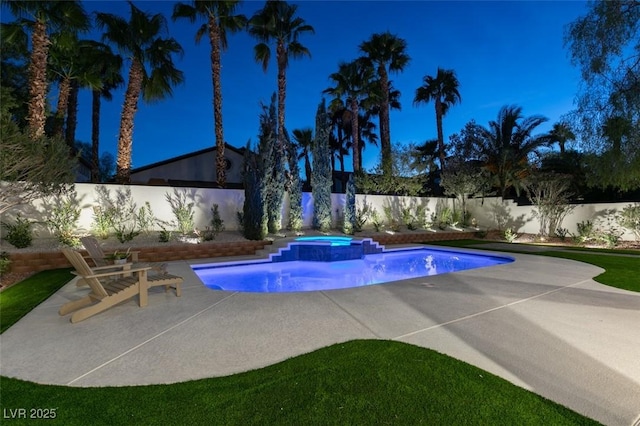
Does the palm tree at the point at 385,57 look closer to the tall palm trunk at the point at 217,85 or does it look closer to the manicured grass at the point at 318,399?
the tall palm trunk at the point at 217,85

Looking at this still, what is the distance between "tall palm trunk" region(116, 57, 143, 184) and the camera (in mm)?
11719

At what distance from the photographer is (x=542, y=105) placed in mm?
32125

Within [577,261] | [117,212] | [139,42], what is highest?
[139,42]

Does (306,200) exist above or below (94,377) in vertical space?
above

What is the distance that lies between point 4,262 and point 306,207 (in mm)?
10478

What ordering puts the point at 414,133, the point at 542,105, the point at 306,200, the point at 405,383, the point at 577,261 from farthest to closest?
the point at 414,133
the point at 542,105
the point at 306,200
the point at 577,261
the point at 405,383

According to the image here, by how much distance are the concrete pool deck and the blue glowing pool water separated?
1.80 m

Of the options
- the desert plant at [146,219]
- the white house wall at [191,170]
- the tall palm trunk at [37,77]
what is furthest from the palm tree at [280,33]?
the tall palm trunk at [37,77]

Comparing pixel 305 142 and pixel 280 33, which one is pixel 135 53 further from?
pixel 305 142

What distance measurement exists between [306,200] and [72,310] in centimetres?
1121

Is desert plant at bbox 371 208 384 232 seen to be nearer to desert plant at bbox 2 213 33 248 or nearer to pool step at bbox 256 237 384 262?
pool step at bbox 256 237 384 262

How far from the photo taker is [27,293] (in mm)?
5375

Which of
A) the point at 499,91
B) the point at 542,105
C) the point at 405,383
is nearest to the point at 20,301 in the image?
the point at 405,383

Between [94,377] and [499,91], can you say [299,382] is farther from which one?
[499,91]
